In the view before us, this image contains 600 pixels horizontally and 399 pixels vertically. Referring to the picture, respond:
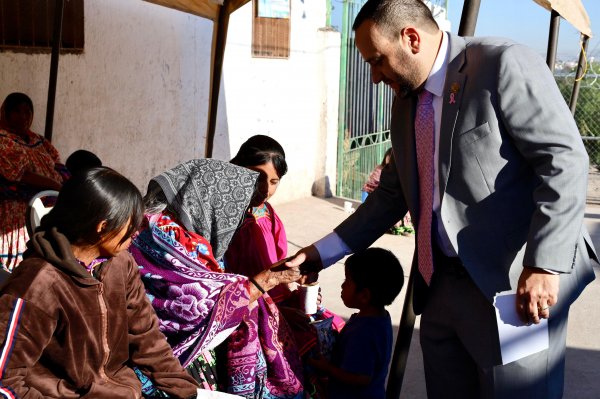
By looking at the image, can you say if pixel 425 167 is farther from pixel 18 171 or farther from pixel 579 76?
pixel 579 76

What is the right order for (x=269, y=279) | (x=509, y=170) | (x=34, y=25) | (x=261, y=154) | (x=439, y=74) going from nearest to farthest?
(x=509, y=170)
(x=439, y=74)
(x=269, y=279)
(x=261, y=154)
(x=34, y=25)

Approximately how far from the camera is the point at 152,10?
24.5 feet

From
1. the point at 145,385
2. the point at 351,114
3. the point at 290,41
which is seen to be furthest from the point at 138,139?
the point at 145,385

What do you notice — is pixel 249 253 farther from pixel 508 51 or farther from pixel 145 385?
pixel 508 51

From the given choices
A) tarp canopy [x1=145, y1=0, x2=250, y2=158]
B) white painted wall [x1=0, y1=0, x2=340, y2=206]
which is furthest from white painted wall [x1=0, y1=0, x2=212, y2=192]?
tarp canopy [x1=145, y1=0, x2=250, y2=158]

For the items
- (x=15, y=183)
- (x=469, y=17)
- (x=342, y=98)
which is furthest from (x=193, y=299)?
(x=342, y=98)

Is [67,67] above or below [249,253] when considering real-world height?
above

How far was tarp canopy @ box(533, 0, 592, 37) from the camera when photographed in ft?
16.4

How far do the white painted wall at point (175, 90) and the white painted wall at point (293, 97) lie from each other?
0.05ft

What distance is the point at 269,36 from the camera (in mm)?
9336

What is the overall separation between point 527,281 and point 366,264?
103cm

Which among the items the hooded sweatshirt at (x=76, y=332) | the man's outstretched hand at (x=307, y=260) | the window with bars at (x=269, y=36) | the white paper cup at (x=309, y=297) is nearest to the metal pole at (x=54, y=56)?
the white paper cup at (x=309, y=297)

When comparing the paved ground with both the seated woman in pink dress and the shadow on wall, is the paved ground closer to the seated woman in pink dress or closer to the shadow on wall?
the shadow on wall

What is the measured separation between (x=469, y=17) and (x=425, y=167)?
842 millimetres
